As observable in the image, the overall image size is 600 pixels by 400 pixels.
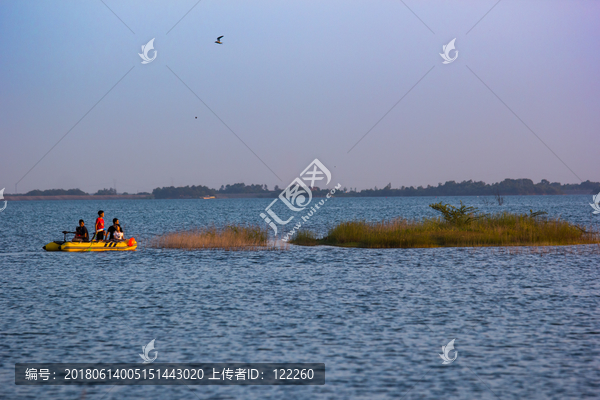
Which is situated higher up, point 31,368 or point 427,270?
point 427,270

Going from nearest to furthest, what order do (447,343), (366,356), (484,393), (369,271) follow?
(484,393) → (366,356) → (447,343) → (369,271)

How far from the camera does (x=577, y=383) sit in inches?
416

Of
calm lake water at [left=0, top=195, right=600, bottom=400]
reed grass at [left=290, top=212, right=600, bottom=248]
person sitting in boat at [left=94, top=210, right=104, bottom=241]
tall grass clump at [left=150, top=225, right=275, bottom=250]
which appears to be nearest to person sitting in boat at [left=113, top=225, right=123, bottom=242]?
person sitting in boat at [left=94, top=210, right=104, bottom=241]

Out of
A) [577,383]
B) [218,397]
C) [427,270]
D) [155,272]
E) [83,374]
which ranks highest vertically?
[155,272]

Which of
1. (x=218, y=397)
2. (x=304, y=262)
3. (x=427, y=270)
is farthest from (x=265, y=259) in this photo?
(x=218, y=397)

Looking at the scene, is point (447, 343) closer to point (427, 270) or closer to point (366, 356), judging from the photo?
point (366, 356)

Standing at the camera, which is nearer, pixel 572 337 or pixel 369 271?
pixel 572 337

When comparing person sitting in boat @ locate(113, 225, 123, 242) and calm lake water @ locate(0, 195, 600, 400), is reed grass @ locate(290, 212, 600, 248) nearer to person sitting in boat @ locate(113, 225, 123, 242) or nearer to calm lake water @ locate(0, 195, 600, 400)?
calm lake water @ locate(0, 195, 600, 400)

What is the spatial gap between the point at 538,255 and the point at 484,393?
2364cm

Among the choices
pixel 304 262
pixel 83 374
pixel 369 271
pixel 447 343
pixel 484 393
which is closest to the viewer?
pixel 484 393

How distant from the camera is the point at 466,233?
36688mm
